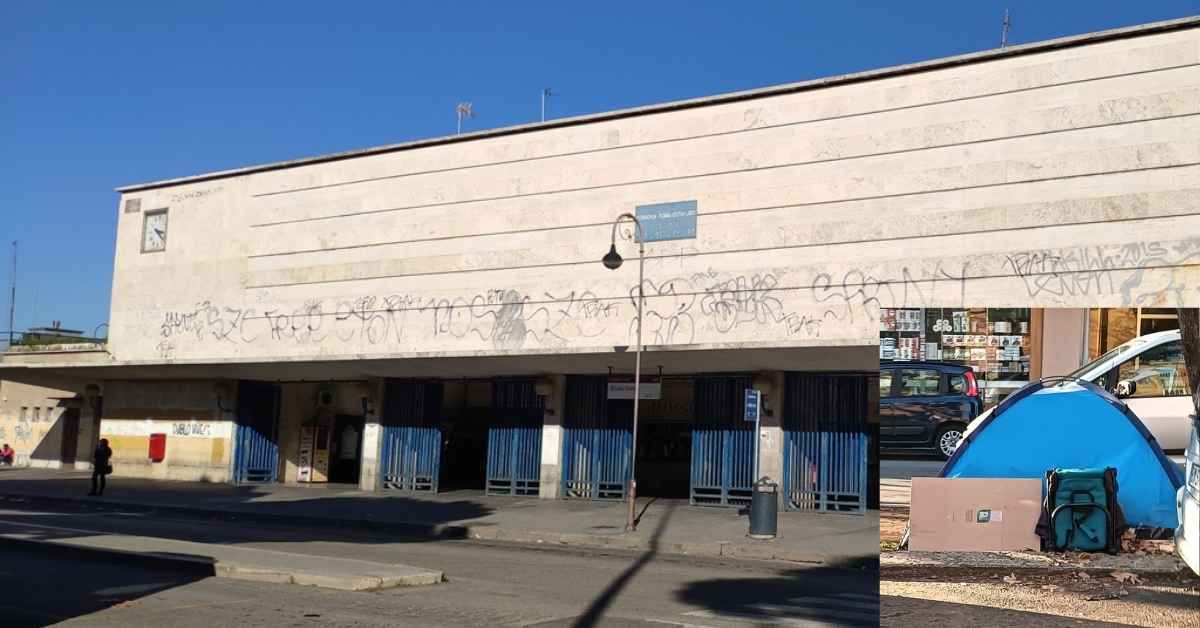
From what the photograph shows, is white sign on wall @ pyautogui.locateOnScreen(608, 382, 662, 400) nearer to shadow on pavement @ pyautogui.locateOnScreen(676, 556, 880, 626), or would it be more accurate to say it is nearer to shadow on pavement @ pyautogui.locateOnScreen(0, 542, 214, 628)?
shadow on pavement @ pyautogui.locateOnScreen(676, 556, 880, 626)

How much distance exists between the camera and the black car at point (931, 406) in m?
3.11

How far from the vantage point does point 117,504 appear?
1152 inches

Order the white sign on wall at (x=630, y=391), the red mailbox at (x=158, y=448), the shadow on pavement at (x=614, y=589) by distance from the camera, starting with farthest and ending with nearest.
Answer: the red mailbox at (x=158, y=448) < the white sign on wall at (x=630, y=391) < the shadow on pavement at (x=614, y=589)

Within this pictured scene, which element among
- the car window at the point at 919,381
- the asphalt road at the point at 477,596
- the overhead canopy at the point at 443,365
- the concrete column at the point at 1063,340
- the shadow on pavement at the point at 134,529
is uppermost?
the overhead canopy at the point at 443,365

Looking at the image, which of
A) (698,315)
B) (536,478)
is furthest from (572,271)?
(536,478)

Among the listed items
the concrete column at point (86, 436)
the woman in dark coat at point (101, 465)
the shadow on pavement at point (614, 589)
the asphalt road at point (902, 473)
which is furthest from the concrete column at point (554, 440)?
the asphalt road at point (902, 473)

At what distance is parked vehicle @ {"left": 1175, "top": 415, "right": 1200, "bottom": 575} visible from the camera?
2631 millimetres

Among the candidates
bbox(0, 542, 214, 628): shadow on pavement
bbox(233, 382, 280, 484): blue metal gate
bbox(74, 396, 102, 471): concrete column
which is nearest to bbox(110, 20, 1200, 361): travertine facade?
bbox(233, 382, 280, 484): blue metal gate

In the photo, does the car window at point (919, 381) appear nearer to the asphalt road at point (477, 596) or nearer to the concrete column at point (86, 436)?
the asphalt road at point (477, 596)

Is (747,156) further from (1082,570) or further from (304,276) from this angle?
(1082,570)

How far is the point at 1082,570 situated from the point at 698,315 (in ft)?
80.2

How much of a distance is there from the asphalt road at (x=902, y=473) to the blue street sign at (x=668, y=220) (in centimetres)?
2439

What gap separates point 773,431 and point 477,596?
15.3 m

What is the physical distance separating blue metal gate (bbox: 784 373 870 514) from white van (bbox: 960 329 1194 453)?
23.3 m
